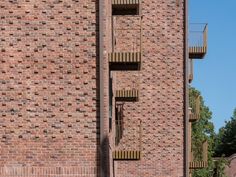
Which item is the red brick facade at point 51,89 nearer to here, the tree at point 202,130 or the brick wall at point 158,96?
the brick wall at point 158,96

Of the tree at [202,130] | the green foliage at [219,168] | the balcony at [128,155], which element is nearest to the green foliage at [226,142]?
the green foliage at [219,168]

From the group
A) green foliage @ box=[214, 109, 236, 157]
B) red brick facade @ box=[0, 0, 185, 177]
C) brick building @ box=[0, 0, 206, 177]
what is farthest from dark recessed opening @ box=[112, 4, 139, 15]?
green foliage @ box=[214, 109, 236, 157]

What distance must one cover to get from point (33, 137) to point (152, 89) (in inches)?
409

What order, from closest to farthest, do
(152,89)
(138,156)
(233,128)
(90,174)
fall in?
(90,174)
(138,156)
(152,89)
(233,128)

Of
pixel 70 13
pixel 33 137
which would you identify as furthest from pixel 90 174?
pixel 70 13

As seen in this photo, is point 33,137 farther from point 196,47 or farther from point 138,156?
point 196,47

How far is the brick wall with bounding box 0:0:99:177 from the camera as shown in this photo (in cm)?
1592

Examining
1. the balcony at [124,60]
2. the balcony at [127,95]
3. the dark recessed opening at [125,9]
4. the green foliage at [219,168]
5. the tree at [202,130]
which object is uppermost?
the dark recessed opening at [125,9]

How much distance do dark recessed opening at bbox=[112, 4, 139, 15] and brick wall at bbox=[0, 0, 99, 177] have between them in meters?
3.95

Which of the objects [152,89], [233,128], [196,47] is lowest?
[233,128]

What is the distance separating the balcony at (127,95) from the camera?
23.4 m

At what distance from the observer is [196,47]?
25.8 meters

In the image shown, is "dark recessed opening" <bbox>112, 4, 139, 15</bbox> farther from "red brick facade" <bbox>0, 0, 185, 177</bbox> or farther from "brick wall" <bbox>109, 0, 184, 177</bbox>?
"brick wall" <bbox>109, 0, 184, 177</bbox>

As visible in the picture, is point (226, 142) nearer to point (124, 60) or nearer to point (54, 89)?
point (124, 60)
